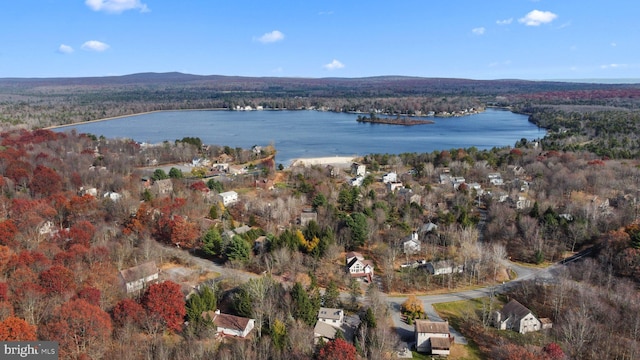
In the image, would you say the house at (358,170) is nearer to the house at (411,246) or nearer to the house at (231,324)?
the house at (411,246)

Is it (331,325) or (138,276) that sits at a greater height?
(138,276)

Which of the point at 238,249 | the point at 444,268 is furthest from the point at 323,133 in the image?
the point at 444,268

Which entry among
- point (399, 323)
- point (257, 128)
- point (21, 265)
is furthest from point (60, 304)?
point (257, 128)

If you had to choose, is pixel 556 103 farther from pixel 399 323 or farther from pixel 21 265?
pixel 21 265

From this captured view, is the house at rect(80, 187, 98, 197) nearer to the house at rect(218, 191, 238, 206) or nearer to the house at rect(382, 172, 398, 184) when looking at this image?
the house at rect(218, 191, 238, 206)

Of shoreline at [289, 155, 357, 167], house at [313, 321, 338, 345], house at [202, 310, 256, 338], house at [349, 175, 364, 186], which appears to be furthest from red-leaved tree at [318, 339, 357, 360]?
shoreline at [289, 155, 357, 167]

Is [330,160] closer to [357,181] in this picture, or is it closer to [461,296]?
[357,181]
